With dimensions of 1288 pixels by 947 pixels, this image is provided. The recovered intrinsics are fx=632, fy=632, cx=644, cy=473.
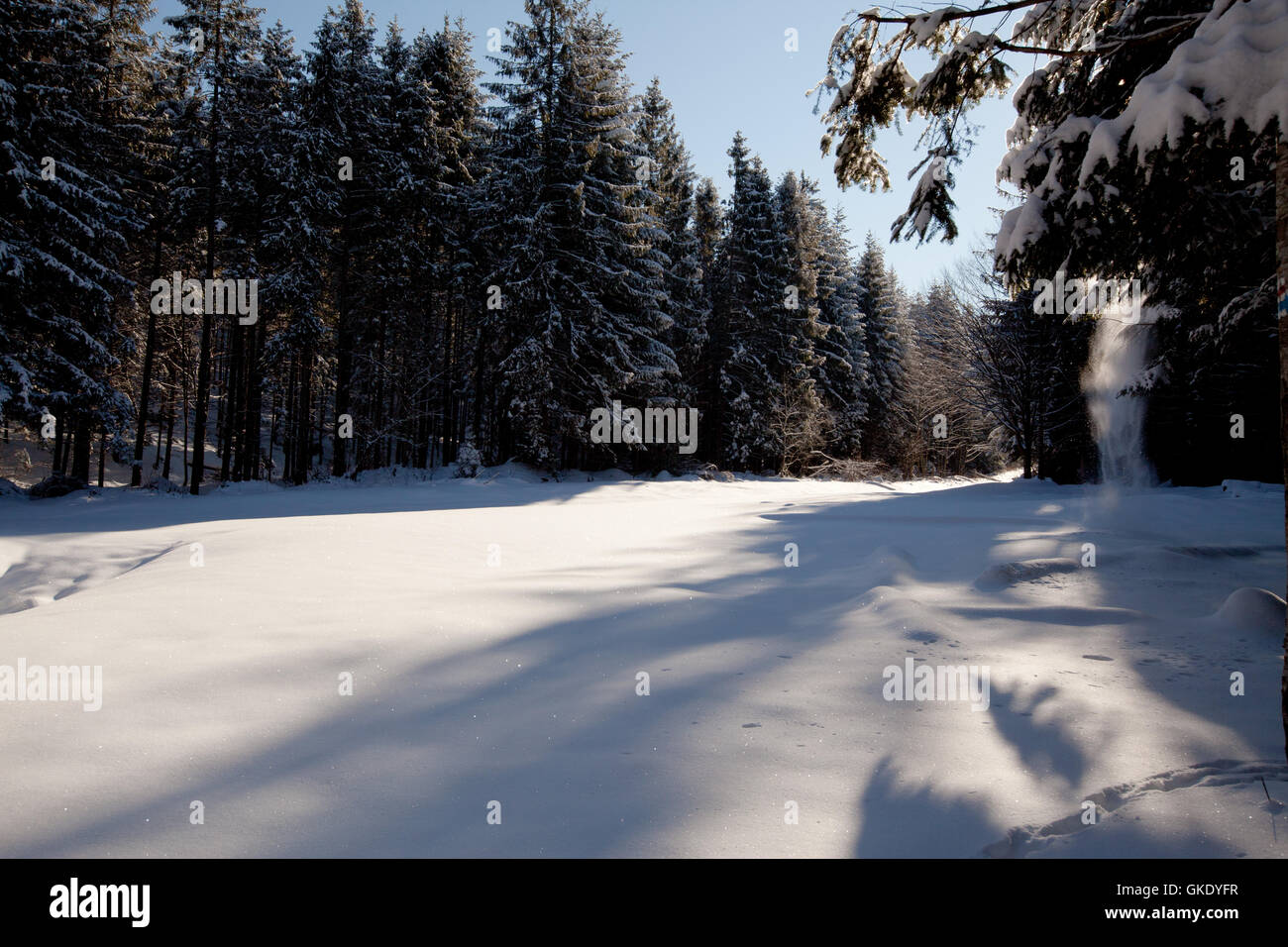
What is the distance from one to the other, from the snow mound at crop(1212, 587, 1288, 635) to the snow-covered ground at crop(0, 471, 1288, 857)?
0.02 metres

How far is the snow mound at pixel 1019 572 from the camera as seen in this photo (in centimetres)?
524

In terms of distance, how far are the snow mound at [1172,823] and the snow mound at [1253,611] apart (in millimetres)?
2354

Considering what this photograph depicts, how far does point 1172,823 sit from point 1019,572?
149 inches

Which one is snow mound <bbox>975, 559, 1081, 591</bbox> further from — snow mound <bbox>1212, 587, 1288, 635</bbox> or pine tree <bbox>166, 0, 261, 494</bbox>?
pine tree <bbox>166, 0, 261, 494</bbox>
